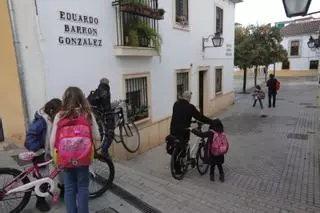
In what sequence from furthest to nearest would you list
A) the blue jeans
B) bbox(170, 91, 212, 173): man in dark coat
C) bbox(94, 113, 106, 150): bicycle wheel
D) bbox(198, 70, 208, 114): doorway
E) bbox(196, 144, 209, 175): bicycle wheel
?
bbox(198, 70, 208, 114): doorway < bbox(196, 144, 209, 175): bicycle wheel < bbox(94, 113, 106, 150): bicycle wheel < bbox(170, 91, 212, 173): man in dark coat < the blue jeans

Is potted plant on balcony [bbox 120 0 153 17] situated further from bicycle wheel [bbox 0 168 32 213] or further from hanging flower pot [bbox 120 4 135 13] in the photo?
bicycle wheel [bbox 0 168 32 213]

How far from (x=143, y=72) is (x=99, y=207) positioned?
477 cm

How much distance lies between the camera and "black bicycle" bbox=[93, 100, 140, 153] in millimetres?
5426

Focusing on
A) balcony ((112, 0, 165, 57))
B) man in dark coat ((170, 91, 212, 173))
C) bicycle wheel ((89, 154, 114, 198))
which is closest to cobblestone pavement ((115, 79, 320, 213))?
bicycle wheel ((89, 154, 114, 198))

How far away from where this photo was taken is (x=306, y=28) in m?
38.7

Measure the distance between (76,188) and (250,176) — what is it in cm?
404

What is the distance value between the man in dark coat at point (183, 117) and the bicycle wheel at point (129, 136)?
155 centimetres

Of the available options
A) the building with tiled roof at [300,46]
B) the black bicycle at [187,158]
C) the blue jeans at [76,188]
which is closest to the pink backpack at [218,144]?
the black bicycle at [187,158]

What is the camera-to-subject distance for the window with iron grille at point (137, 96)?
7.34 m

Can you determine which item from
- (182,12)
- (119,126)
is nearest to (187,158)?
(119,126)

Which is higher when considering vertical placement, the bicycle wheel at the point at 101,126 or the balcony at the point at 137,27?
the balcony at the point at 137,27

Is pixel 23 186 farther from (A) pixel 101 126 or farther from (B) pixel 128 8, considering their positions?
(B) pixel 128 8

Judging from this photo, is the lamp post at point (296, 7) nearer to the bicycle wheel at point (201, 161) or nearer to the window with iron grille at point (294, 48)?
the bicycle wheel at point (201, 161)

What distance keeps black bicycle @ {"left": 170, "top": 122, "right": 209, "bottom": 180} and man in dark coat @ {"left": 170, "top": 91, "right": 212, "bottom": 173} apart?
0.16 metres
